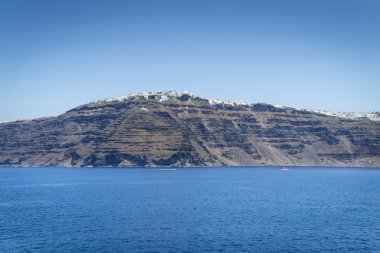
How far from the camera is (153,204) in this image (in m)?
119

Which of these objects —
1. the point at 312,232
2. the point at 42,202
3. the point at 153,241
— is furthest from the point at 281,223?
the point at 42,202

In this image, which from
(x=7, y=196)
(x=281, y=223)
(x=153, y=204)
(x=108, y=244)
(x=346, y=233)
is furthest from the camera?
(x=7, y=196)

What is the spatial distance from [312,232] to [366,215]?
2873cm

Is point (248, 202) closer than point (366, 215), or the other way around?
point (366, 215)

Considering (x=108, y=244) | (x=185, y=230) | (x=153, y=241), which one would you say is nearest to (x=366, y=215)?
(x=185, y=230)

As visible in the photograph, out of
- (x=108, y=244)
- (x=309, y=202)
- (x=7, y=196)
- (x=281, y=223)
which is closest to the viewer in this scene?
(x=108, y=244)

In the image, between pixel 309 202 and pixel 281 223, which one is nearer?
pixel 281 223

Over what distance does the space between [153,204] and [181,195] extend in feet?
84.7

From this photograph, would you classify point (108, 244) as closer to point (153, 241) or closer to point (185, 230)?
point (153, 241)

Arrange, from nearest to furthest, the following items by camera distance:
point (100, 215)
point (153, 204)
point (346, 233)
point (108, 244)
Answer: point (108, 244), point (346, 233), point (100, 215), point (153, 204)

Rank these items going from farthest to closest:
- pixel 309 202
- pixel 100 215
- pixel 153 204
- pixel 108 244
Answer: pixel 309 202, pixel 153 204, pixel 100 215, pixel 108 244

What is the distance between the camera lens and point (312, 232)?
81062mm

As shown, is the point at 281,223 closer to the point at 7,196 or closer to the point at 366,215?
the point at 366,215

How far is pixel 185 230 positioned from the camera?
8194 cm
